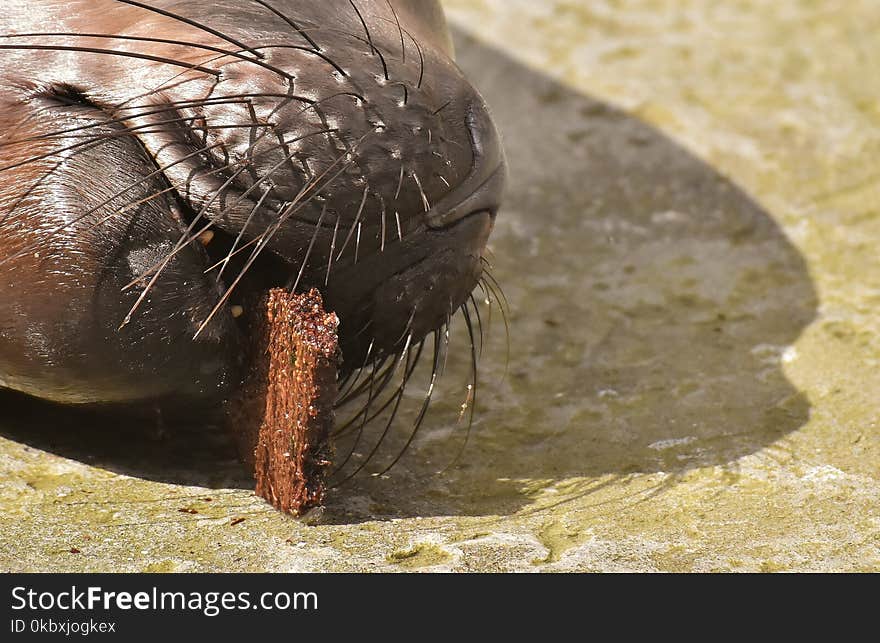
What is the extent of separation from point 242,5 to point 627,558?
1.52 meters

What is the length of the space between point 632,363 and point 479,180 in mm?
1320

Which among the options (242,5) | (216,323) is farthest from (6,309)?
(242,5)

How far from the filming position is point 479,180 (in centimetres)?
298

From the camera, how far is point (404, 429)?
3.64 meters

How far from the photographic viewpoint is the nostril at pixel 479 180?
2906 mm

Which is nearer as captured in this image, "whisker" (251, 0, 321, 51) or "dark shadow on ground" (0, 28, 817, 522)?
"whisker" (251, 0, 321, 51)

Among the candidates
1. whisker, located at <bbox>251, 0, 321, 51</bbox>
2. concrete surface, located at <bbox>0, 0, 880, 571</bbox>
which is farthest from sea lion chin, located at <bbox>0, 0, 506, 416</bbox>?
concrete surface, located at <bbox>0, 0, 880, 571</bbox>

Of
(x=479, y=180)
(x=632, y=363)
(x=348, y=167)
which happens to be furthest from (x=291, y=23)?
(x=632, y=363)

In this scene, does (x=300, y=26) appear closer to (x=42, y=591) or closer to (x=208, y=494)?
(x=208, y=494)

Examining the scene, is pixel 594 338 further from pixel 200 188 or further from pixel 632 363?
pixel 200 188

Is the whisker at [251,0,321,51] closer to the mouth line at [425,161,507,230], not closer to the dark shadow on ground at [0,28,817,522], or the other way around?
the mouth line at [425,161,507,230]

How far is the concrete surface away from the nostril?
0.72 m

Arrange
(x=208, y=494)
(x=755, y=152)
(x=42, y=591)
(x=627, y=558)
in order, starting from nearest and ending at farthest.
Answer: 1. (x=42, y=591)
2. (x=627, y=558)
3. (x=208, y=494)
4. (x=755, y=152)

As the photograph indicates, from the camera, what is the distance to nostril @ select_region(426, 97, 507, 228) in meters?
2.91
